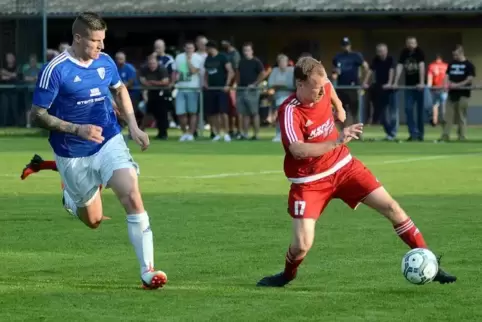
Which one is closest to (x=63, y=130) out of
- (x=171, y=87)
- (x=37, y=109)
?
(x=37, y=109)

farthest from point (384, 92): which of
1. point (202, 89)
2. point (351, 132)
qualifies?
point (351, 132)

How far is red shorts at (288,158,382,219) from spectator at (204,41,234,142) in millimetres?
20983

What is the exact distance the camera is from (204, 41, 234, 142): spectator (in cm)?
3145

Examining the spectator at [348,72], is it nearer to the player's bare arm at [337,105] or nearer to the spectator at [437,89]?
the spectator at [437,89]

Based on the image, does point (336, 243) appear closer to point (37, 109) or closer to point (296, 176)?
point (296, 176)

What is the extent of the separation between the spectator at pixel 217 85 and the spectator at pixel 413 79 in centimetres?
385

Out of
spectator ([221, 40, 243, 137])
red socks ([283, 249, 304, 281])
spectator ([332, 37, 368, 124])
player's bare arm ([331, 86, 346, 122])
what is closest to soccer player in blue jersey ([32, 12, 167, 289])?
Result: red socks ([283, 249, 304, 281])

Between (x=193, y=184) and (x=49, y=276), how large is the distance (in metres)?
9.01

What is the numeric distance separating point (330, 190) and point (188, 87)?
868 inches

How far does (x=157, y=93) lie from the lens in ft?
106

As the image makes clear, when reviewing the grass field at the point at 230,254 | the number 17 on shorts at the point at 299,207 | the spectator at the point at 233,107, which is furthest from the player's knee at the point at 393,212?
the spectator at the point at 233,107

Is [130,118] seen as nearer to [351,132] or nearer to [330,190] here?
[330,190]

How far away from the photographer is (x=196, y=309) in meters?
8.97

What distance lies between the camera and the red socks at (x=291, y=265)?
33.0 ft
